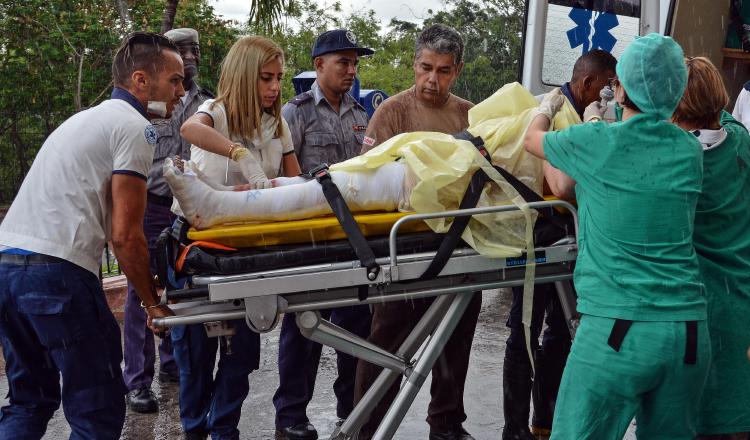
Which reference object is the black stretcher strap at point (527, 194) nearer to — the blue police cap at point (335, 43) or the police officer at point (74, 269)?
the police officer at point (74, 269)

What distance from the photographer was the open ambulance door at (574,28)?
725 cm

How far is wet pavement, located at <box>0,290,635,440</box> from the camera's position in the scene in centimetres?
508

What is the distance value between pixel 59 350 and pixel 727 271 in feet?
7.93

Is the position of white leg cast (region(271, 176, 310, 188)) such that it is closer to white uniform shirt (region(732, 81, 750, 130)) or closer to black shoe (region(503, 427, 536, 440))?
black shoe (region(503, 427, 536, 440))

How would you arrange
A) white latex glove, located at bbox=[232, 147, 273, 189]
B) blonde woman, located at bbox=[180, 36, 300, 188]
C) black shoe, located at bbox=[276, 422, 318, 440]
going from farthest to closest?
black shoe, located at bbox=[276, 422, 318, 440] < blonde woman, located at bbox=[180, 36, 300, 188] < white latex glove, located at bbox=[232, 147, 273, 189]

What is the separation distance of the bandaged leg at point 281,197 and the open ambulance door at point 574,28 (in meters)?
3.92

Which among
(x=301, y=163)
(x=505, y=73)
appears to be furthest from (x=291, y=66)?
(x=301, y=163)

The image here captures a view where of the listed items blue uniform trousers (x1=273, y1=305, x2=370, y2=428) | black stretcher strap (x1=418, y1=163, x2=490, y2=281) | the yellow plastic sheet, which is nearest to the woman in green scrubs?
the yellow plastic sheet

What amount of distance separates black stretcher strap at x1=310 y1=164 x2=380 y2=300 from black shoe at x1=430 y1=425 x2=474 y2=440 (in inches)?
56.4

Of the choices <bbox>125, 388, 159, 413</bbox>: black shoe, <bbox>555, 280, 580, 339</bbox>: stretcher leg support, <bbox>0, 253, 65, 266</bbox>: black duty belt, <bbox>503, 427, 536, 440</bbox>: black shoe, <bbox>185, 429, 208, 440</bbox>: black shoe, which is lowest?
<bbox>125, 388, 159, 413</bbox>: black shoe

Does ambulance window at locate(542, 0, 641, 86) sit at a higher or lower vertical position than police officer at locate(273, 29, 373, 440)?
higher

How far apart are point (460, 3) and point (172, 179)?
27.9 m

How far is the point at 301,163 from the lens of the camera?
5.28 metres

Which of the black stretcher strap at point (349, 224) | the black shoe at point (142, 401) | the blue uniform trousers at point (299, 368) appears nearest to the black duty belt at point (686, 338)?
the black stretcher strap at point (349, 224)
